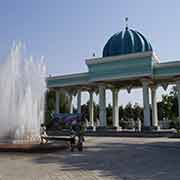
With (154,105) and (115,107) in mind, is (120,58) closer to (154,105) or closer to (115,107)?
(115,107)

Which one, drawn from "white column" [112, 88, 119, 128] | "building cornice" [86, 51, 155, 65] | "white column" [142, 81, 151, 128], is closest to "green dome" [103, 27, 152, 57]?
"building cornice" [86, 51, 155, 65]

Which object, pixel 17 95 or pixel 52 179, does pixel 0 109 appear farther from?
pixel 52 179

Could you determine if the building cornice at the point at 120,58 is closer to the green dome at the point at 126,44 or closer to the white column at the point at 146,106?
the green dome at the point at 126,44

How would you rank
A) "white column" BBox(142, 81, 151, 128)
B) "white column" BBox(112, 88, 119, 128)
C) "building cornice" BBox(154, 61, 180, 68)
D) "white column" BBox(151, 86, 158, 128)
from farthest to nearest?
"white column" BBox(112, 88, 119, 128) → "white column" BBox(151, 86, 158, 128) → "white column" BBox(142, 81, 151, 128) → "building cornice" BBox(154, 61, 180, 68)

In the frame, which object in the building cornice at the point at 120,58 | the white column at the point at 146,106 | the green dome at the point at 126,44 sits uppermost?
the green dome at the point at 126,44

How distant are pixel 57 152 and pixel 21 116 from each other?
4419 millimetres

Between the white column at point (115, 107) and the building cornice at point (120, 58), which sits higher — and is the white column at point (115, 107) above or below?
below

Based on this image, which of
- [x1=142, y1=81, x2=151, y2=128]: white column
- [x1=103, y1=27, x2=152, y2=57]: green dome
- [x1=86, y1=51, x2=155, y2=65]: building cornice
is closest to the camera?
[x1=86, y1=51, x2=155, y2=65]: building cornice

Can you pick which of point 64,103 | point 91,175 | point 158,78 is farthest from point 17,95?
point 64,103

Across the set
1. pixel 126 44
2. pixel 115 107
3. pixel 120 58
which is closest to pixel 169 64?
pixel 120 58

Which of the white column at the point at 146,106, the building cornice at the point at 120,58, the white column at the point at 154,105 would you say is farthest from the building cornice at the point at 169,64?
the white column at the point at 154,105

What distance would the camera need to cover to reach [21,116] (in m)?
16.0

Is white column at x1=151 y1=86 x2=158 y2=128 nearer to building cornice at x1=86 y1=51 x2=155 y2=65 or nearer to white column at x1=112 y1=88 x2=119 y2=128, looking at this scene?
white column at x1=112 y1=88 x2=119 y2=128

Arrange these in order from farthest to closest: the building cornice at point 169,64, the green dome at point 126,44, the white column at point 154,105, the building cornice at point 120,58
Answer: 1. the white column at point 154,105
2. the green dome at point 126,44
3. the building cornice at point 120,58
4. the building cornice at point 169,64
